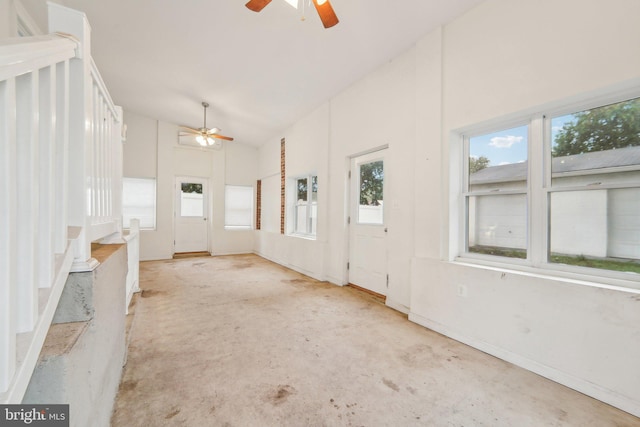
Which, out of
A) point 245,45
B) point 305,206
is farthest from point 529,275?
point 305,206

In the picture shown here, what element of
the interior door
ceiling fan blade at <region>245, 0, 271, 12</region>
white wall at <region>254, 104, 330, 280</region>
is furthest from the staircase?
white wall at <region>254, 104, 330, 280</region>

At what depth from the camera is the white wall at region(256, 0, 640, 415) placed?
1796mm

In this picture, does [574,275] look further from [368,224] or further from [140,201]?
[140,201]

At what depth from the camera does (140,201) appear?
6656 mm

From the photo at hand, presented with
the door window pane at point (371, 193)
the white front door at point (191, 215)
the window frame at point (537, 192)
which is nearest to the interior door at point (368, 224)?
the door window pane at point (371, 193)

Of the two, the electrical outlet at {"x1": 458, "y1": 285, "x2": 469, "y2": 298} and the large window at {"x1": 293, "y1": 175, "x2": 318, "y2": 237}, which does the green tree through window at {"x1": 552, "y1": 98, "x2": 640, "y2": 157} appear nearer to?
the electrical outlet at {"x1": 458, "y1": 285, "x2": 469, "y2": 298}

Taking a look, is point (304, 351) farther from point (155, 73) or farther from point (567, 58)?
point (155, 73)

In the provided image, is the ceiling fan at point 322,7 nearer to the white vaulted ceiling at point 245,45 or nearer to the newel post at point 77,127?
the white vaulted ceiling at point 245,45

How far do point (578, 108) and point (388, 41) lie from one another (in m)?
2.03

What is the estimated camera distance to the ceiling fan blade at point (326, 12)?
2039mm

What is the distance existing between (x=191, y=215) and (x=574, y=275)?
7.74 m

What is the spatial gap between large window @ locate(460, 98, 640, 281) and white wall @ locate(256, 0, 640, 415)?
8.3 inches

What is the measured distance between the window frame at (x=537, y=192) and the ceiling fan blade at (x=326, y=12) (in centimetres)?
164

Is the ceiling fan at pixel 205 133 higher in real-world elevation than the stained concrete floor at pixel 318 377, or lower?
higher
